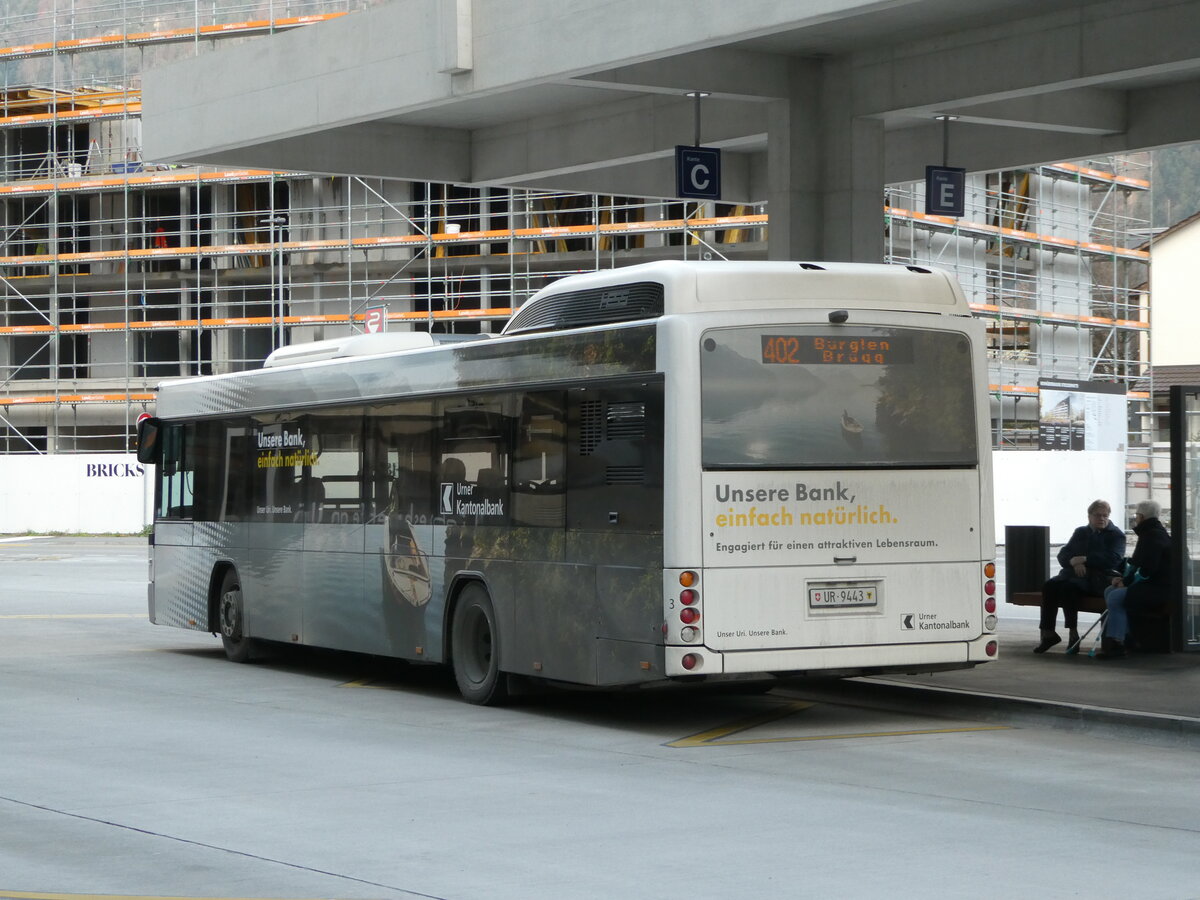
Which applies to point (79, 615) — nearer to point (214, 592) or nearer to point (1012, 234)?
point (214, 592)

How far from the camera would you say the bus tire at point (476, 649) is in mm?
14164

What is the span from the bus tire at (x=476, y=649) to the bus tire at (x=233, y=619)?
13.5 ft

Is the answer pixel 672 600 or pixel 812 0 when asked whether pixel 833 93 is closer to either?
pixel 812 0

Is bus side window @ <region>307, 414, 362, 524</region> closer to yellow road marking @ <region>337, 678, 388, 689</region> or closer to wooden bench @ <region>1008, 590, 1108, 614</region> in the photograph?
yellow road marking @ <region>337, 678, 388, 689</region>

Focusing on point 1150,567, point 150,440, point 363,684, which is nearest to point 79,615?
point 150,440

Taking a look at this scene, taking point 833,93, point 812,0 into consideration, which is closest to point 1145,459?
point 833,93

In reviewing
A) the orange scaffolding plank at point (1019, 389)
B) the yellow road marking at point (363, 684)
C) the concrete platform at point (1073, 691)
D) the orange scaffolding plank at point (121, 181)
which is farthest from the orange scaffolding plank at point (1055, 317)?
the yellow road marking at point (363, 684)

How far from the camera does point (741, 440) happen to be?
40.4 feet

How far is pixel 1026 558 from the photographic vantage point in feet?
62.7

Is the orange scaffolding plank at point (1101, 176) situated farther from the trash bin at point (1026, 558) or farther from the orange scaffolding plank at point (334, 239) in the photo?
the trash bin at point (1026, 558)

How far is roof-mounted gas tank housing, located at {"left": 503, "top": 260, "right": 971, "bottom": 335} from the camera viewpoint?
12414 mm

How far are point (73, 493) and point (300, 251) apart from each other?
9.38 m

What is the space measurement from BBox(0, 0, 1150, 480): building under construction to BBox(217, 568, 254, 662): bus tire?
2945 centimetres

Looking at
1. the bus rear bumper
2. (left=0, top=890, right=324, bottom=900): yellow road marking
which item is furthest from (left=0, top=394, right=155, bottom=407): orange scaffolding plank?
(left=0, top=890, right=324, bottom=900): yellow road marking
